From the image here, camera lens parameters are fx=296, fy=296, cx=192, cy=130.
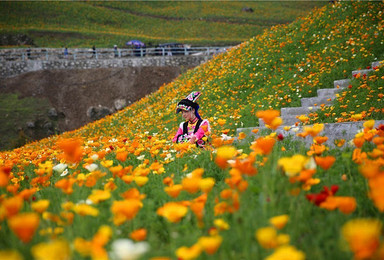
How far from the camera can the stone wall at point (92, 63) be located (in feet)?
88.8

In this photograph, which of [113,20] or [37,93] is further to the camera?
[113,20]

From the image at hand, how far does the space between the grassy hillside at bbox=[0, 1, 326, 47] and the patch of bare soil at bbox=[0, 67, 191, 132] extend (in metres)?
13.3

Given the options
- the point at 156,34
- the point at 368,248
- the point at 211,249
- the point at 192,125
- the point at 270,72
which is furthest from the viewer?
the point at 156,34

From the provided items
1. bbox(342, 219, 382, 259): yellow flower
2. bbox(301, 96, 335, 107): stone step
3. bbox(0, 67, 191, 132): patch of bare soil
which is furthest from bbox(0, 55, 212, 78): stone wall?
bbox(342, 219, 382, 259): yellow flower

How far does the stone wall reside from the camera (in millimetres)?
27078

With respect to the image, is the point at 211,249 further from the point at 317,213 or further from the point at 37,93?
the point at 37,93

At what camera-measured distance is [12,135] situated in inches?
712

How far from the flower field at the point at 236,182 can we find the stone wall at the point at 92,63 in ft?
55.2

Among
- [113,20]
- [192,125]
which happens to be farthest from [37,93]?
[113,20]

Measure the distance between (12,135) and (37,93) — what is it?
7049 mm

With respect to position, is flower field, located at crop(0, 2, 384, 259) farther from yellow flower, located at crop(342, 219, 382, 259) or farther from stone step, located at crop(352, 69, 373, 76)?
stone step, located at crop(352, 69, 373, 76)

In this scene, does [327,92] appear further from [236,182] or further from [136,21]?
[136,21]

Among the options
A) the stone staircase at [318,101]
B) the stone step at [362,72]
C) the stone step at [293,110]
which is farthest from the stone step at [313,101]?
the stone step at [362,72]

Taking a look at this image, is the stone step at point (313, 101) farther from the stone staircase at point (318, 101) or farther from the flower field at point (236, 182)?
the flower field at point (236, 182)
